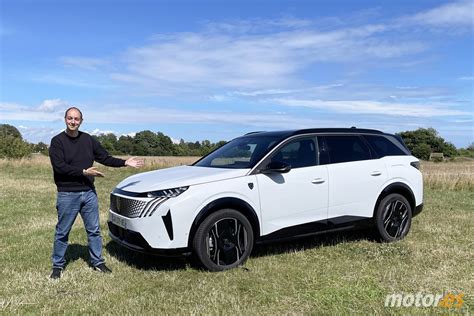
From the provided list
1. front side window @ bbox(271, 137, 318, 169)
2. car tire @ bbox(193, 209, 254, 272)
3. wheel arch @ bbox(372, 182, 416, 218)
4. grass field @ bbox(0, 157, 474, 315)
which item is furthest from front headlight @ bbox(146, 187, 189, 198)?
wheel arch @ bbox(372, 182, 416, 218)

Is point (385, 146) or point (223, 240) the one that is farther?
point (385, 146)

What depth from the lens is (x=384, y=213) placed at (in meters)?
6.77

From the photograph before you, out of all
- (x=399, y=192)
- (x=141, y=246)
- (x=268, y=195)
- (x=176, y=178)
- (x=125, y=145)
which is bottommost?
(x=141, y=246)

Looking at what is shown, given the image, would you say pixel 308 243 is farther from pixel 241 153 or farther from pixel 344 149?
pixel 241 153

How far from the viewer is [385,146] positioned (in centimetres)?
712

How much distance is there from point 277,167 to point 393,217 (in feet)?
8.14

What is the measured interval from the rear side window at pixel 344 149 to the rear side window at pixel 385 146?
7.3 inches

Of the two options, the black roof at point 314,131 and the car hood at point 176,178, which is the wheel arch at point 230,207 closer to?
the car hood at point 176,178

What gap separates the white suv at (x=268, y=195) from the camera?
5180 mm

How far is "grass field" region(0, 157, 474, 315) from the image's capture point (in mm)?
4324

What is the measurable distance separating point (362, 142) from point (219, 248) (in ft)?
9.71

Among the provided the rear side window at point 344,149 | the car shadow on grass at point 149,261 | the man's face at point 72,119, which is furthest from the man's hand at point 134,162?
the rear side window at point 344,149

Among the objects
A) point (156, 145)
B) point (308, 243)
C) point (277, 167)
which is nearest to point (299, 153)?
point (277, 167)

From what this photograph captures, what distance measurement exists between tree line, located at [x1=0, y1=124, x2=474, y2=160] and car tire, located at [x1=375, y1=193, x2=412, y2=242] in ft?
18.3
